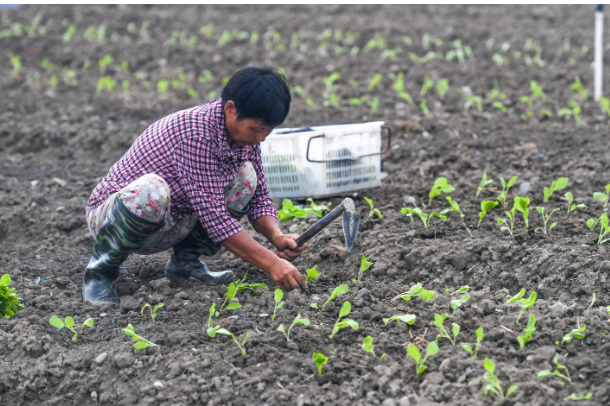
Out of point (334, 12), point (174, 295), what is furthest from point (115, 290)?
point (334, 12)

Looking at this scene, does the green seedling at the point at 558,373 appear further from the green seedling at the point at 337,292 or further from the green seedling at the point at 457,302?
the green seedling at the point at 337,292

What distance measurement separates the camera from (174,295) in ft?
8.75

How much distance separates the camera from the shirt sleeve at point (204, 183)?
Result: 2436 mm

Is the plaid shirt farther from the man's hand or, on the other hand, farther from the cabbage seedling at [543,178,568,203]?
the cabbage seedling at [543,178,568,203]

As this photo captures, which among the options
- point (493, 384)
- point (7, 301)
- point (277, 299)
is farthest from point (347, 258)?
point (7, 301)

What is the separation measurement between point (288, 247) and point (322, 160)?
0.98m

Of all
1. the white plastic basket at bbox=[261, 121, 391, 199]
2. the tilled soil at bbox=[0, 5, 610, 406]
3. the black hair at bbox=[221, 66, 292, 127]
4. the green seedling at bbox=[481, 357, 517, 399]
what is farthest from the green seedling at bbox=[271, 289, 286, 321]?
the white plastic basket at bbox=[261, 121, 391, 199]

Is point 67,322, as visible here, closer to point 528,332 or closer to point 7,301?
point 7,301

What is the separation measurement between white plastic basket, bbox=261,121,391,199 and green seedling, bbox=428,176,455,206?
392mm

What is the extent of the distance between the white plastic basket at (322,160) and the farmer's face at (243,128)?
100cm

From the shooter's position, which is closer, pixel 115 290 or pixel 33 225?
pixel 115 290

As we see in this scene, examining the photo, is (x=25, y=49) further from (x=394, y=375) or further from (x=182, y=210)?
(x=394, y=375)

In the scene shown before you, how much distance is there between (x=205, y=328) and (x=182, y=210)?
1.97ft

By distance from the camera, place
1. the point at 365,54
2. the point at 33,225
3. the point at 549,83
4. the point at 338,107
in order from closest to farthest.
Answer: the point at 33,225 < the point at 338,107 < the point at 549,83 < the point at 365,54
